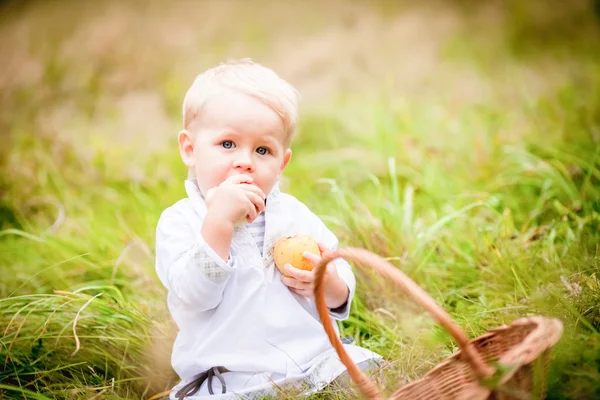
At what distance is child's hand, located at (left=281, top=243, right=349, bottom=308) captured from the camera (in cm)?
152

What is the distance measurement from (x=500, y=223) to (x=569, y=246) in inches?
12.3

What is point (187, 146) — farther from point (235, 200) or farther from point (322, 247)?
point (322, 247)

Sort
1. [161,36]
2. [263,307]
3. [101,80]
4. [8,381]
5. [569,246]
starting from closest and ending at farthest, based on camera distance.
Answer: [263,307], [8,381], [569,246], [101,80], [161,36]

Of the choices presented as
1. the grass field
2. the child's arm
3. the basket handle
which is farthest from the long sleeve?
the grass field

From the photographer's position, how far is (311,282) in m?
1.56

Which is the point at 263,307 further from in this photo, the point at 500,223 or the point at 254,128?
the point at 500,223

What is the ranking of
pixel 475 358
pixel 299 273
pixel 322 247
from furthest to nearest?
pixel 322 247 → pixel 299 273 → pixel 475 358

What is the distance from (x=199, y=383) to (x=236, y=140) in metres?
0.68

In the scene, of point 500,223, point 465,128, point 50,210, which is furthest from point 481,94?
point 50,210

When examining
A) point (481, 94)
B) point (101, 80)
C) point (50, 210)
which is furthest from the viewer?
point (101, 80)

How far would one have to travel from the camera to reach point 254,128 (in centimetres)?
156

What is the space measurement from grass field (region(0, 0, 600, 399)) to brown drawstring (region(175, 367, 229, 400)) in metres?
0.27

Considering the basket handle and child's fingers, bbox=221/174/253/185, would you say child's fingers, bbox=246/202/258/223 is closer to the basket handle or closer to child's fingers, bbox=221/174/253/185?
child's fingers, bbox=221/174/253/185

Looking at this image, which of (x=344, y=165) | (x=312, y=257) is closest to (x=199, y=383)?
(x=312, y=257)
